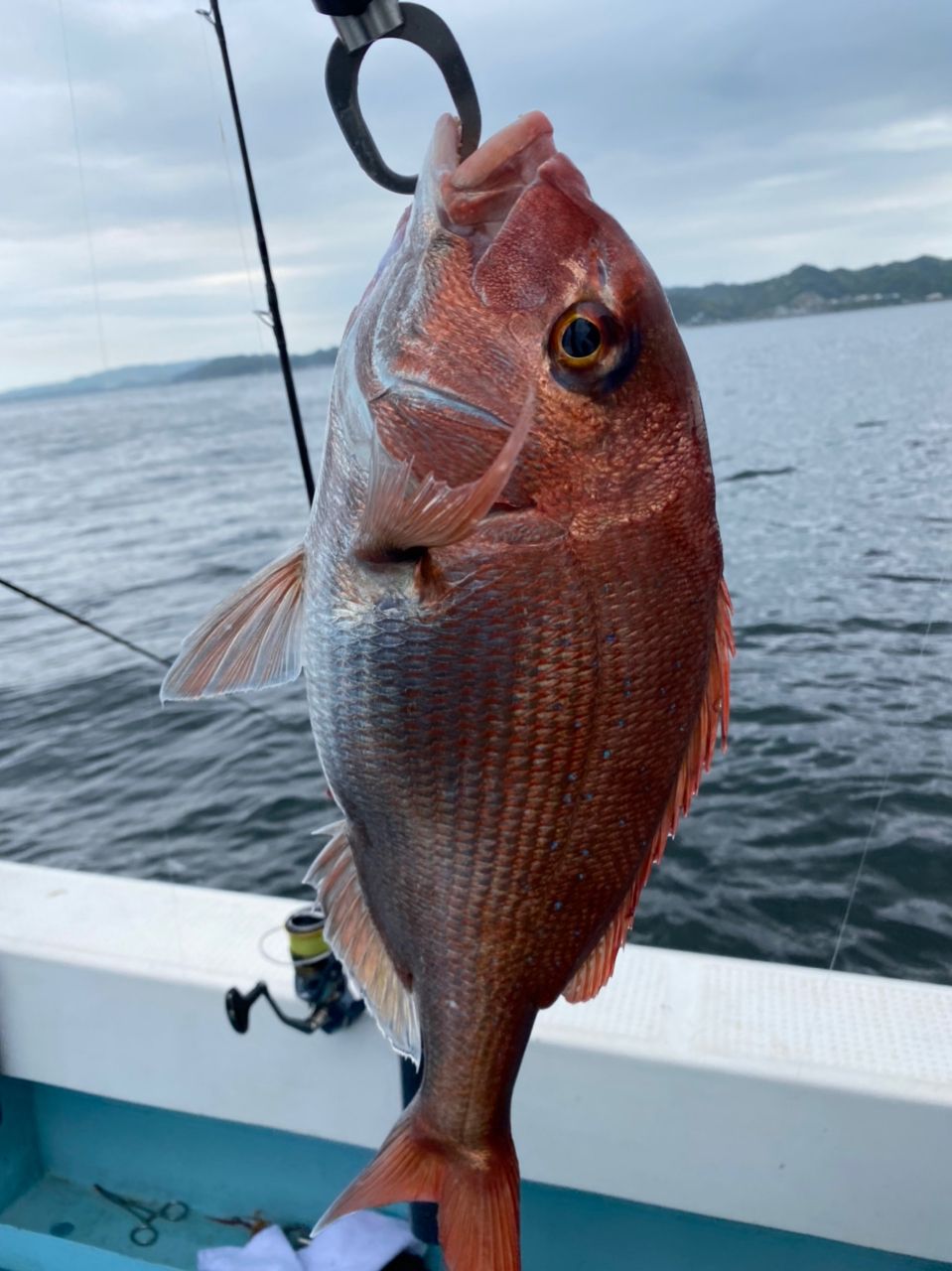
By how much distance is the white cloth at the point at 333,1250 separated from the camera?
243cm

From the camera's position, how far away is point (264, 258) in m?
2.24

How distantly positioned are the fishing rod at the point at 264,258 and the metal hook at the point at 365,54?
3.11 feet

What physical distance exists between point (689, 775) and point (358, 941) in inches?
18.9

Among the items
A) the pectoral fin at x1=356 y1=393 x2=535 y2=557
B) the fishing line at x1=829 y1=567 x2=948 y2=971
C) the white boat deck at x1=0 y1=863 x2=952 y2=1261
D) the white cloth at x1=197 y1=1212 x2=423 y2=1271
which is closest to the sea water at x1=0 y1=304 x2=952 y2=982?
the fishing line at x1=829 y1=567 x2=948 y2=971

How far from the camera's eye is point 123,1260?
240 centimetres

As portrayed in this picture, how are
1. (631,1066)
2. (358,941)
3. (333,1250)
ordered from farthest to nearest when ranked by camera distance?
(333,1250), (631,1066), (358,941)

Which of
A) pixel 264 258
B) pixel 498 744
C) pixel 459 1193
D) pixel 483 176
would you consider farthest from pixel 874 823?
pixel 483 176

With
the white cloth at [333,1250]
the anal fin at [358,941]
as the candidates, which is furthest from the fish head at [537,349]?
the white cloth at [333,1250]

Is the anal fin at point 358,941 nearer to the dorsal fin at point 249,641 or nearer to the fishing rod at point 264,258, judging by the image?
the dorsal fin at point 249,641

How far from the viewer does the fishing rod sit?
6.82 feet

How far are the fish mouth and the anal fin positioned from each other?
28.5 inches

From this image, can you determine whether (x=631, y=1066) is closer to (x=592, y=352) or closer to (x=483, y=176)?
(x=592, y=352)

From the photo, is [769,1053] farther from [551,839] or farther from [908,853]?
[908,853]

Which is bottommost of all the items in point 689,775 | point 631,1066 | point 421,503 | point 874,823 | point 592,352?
point 874,823
